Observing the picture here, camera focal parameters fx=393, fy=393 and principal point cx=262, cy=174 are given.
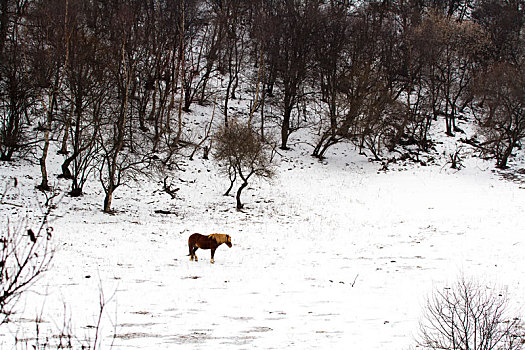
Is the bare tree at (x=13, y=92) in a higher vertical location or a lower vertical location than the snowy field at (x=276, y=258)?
higher

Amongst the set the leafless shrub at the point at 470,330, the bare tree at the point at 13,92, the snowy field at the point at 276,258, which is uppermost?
the bare tree at the point at 13,92

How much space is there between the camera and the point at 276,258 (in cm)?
1386

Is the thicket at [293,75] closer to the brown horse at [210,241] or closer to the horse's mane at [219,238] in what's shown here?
the brown horse at [210,241]

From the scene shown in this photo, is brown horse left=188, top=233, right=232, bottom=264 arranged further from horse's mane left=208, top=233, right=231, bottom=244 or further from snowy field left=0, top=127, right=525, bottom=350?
snowy field left=0, top=127, right=525, bottom=350

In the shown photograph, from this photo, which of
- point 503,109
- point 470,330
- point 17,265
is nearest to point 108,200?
point 17,265

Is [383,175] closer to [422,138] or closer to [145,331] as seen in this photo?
[422,138]

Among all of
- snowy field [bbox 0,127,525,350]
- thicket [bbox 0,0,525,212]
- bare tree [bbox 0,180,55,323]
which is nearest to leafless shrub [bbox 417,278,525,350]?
snowy field [bbox 0,127,525,350]

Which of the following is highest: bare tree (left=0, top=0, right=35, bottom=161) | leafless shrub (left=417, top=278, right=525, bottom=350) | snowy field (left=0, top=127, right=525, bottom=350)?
bare tree (left=0, top=0, right=35, bottom=161)

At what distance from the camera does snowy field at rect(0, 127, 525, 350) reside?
6.74 meters

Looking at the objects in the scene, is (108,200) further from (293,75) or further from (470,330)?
(293,75)

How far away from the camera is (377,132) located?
34.2 metres

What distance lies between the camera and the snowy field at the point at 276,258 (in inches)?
265

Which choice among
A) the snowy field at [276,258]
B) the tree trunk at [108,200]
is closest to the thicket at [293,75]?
the tree trunk at [108,200]

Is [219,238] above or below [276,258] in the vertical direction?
above
